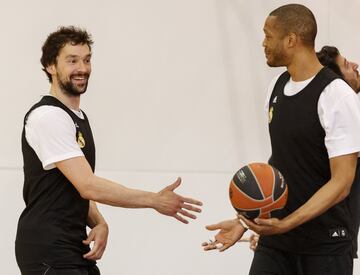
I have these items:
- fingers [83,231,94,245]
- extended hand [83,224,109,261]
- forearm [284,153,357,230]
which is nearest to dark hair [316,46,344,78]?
forearm [284,153,357,230]

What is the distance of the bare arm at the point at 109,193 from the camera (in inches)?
141

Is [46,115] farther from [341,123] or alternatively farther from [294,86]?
[341,123]

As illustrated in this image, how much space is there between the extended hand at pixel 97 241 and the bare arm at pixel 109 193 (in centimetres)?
21

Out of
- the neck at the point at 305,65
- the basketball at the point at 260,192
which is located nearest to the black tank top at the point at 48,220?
the basketball at the point at 260,192

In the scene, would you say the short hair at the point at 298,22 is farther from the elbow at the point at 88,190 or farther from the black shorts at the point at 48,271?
the black shorts at the point at 48,271

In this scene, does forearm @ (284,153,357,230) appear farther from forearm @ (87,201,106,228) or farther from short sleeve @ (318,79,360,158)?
forearm @ (87,201,106,228)

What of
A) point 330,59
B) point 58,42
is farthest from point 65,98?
point 330,59

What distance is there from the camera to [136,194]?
3717 mm

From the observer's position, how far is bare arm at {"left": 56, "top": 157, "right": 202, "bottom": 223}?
359 cm

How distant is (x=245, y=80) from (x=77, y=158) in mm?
3163

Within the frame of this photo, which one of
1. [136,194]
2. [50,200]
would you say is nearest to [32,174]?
[50,200]

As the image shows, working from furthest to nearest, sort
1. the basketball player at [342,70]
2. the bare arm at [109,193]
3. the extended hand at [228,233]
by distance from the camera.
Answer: the basketball player at [342,70], the extended hand at [228,233], the bare arm at [109,193]

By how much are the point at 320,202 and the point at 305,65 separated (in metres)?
0.67

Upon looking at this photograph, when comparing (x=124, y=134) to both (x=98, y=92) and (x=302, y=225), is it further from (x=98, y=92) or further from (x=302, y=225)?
(x=302, y=225)
